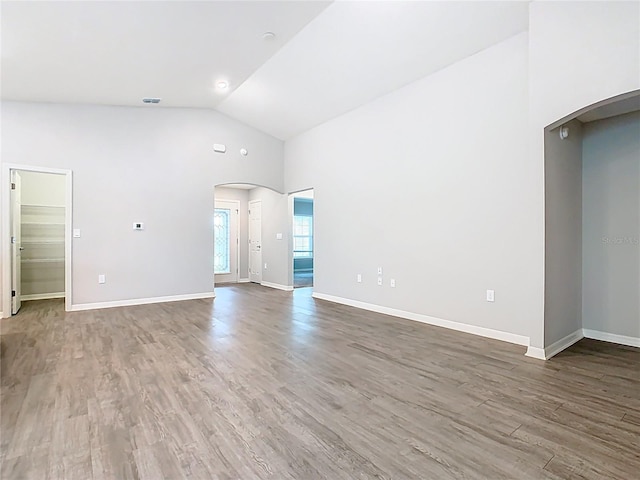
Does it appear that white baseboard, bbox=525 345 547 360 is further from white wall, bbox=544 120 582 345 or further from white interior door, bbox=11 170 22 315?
white interior door, bbox=11 170 22 315

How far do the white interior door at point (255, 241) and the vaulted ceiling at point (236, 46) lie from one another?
11.6 ft

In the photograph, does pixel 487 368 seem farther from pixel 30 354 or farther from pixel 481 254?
pixel 30 354

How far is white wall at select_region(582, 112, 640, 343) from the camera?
3.77 m

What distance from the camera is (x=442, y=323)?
4.50 metres

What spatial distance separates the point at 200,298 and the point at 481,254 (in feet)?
16.0

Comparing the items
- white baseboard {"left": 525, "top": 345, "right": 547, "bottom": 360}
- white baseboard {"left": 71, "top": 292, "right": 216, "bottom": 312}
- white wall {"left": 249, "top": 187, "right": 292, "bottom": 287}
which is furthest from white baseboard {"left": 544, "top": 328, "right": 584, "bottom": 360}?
white baseboard {"left": 71, "top": 292, "right": 216, "bottom": 312}

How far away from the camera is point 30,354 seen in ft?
11.4

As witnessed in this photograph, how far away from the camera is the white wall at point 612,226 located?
148 inches

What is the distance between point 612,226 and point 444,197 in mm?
1759

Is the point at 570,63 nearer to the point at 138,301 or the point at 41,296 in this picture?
the point at 138,301

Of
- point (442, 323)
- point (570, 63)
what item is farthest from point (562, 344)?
point (570, 63)

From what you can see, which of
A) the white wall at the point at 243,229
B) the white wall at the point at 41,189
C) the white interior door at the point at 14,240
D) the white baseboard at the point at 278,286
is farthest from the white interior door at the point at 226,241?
the white interior door at the point at 14,240

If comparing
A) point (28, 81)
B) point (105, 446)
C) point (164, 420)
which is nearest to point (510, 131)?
point (164, 420)

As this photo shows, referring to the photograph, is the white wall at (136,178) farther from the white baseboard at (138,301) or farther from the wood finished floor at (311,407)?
the wood finished floor at (311,407)
